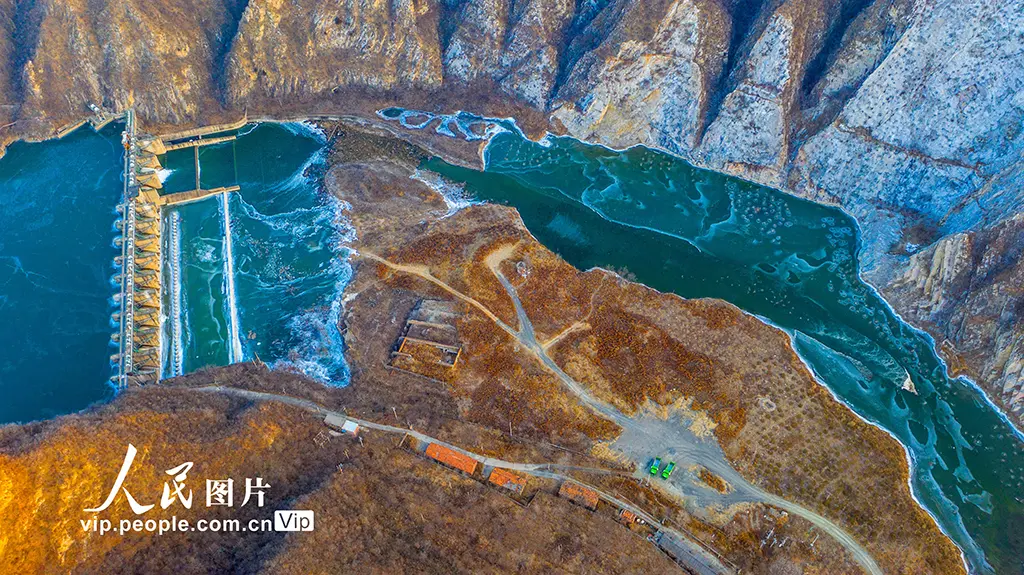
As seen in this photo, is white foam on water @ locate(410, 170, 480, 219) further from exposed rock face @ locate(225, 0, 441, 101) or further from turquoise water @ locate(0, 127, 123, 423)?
turquoise water @ locate(0, 127, 123, 423)

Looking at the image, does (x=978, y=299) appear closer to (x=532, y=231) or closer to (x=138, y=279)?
(x=532, y=231)

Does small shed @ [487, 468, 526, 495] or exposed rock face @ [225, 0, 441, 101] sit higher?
exposed rock face @ [225, 0, 441, 101]

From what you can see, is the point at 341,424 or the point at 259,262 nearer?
the point at 341,424

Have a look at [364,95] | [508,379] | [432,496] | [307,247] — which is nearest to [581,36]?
[364,95]

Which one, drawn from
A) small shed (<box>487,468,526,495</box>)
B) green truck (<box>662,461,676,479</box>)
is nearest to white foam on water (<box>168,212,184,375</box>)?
small shed (<box>487,468,526,495</box>)

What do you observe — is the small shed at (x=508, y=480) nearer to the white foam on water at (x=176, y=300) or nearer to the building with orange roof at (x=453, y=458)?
the building with orange roof at (x=453, y=458)

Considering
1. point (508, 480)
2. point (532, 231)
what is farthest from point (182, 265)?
point (508, 480)
